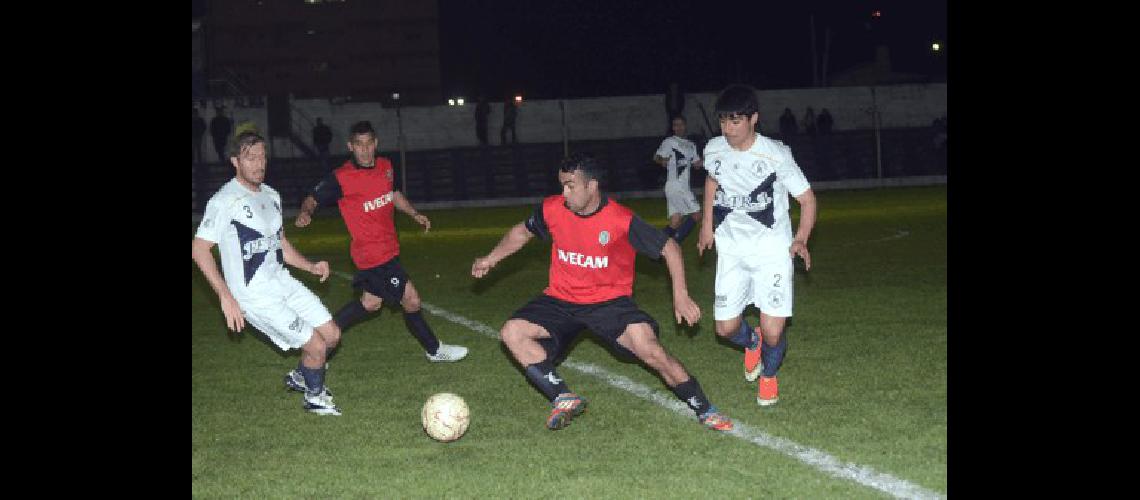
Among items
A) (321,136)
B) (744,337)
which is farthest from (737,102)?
(321,136)

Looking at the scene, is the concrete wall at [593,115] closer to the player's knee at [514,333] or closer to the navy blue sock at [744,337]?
the navy blue sock at [744,337]

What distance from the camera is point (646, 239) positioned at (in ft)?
23.6

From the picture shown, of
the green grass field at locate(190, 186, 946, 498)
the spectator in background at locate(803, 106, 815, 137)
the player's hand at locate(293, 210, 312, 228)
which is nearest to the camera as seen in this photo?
the green grass field at locate(190, 186, 946, 498)

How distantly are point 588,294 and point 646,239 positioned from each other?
0.50 metres

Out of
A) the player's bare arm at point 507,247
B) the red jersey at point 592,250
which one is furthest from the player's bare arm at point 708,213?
the player's bare arm at point 507,247

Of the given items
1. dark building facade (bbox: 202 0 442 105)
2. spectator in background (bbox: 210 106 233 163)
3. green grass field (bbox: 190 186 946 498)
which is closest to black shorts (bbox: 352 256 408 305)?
green grass field (bbox: 190 186 946 498)

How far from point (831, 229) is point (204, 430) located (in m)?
14.7

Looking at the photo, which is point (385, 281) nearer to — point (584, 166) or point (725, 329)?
point (725, 329)

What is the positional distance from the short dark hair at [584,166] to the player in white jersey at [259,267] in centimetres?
180

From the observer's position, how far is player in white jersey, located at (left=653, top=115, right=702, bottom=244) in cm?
1727

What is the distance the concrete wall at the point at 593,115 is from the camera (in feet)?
117

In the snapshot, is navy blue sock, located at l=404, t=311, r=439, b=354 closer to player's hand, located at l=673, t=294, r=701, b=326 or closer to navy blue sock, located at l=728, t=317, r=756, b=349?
navy blue sock, located at l=728, t=317, r=756, b=349

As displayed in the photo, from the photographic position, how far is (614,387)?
27.3 feet
